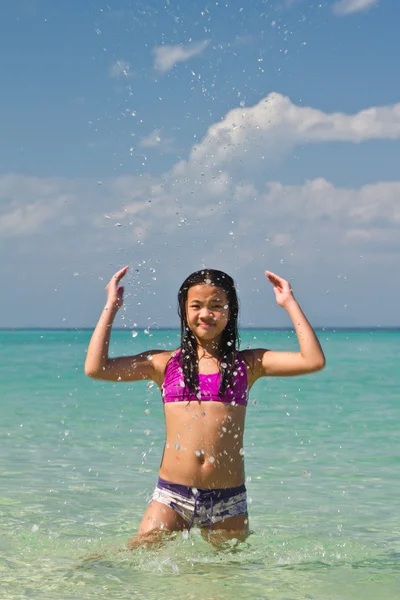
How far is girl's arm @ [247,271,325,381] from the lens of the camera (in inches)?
185

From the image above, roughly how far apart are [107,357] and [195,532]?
3.34 ft

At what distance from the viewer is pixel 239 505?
4.79 metres

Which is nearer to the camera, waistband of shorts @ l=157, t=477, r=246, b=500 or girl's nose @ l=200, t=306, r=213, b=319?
waistband of shorts @ l=157, t=477, r=246, b=500

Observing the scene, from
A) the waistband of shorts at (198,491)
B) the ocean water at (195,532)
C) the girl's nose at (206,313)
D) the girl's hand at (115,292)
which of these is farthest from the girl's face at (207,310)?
the waistband of shorts at (198,491)

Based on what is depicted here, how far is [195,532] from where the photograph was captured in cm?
474

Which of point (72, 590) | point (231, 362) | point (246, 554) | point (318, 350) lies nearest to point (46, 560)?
point (72, 590)

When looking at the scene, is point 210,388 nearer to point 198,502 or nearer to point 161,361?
point 161,361

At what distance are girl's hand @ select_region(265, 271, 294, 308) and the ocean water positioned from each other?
654 millimetres

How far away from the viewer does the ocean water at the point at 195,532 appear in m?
4.52

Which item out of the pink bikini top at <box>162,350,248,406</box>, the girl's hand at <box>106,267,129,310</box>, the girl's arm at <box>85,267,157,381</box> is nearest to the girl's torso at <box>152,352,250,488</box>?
the pink bikini top at <box>162,350,248,406</box>

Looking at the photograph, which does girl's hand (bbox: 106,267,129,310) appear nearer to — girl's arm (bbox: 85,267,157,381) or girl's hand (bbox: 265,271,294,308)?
girl's arm (bbox: 85,267,157,381)

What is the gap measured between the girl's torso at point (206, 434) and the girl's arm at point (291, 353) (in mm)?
124

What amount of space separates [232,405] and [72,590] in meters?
1.22

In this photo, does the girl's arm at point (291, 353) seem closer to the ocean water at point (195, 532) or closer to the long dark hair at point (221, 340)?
the long dark hair at point (221, 340)
